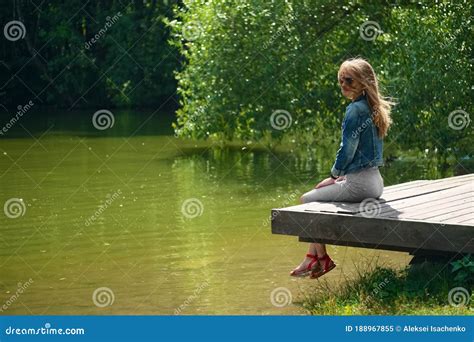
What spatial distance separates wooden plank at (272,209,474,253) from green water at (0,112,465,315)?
701 millimetres

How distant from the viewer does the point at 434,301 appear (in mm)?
7699

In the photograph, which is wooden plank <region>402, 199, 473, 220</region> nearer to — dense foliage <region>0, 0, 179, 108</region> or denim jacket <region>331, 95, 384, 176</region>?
denim jacket <region>331, 95, 384, 176</region>

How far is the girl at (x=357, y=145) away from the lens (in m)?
8.58

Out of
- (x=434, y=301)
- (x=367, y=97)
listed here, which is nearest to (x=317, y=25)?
(x=367, y=97)

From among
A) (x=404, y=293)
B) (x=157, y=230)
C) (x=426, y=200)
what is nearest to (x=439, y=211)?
(x=426, y=200)

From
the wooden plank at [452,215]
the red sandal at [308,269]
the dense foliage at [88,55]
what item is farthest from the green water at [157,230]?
the dense foliage at [88,55]

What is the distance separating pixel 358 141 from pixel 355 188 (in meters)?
0.41

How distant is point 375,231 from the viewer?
813 cm

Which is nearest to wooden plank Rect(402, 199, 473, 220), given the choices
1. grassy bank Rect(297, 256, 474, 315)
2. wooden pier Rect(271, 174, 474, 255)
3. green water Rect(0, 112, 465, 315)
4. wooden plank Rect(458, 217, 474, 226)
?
wooden pier Rect(271, 174, 474, 255)

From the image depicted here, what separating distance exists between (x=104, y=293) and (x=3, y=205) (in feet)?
21.1

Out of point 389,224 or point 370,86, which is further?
point 370,86

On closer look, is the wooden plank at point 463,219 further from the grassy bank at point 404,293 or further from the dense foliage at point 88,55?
the dense foliage at point 88,55

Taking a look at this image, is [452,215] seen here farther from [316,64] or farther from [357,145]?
[316,64]

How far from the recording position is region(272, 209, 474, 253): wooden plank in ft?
26.0
